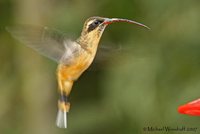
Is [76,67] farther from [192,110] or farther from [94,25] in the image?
[192,110]

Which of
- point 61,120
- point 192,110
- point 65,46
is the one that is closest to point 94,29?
point 65,46

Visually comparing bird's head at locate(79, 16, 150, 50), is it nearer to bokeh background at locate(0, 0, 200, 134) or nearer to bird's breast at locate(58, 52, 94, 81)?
Result: bird's breast at locate(58, 52, 94, 81)

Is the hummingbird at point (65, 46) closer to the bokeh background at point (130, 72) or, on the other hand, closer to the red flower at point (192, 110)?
the red flower at point (192, 110)

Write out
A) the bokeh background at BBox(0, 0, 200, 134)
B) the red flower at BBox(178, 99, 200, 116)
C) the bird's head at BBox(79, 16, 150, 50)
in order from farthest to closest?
the bokeh background at BBox(0, 0, 200, 134) < the red flower at BBox(178, 99, 200, 116) < the bird's head at BBox(79, 16, 150, 50)

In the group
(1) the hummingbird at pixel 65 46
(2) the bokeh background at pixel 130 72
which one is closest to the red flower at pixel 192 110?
(1) the hummingbird at pixel 65 46

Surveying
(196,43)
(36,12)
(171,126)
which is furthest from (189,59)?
(36,12)

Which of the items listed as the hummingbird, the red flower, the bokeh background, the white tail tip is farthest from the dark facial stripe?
the bokeh background
